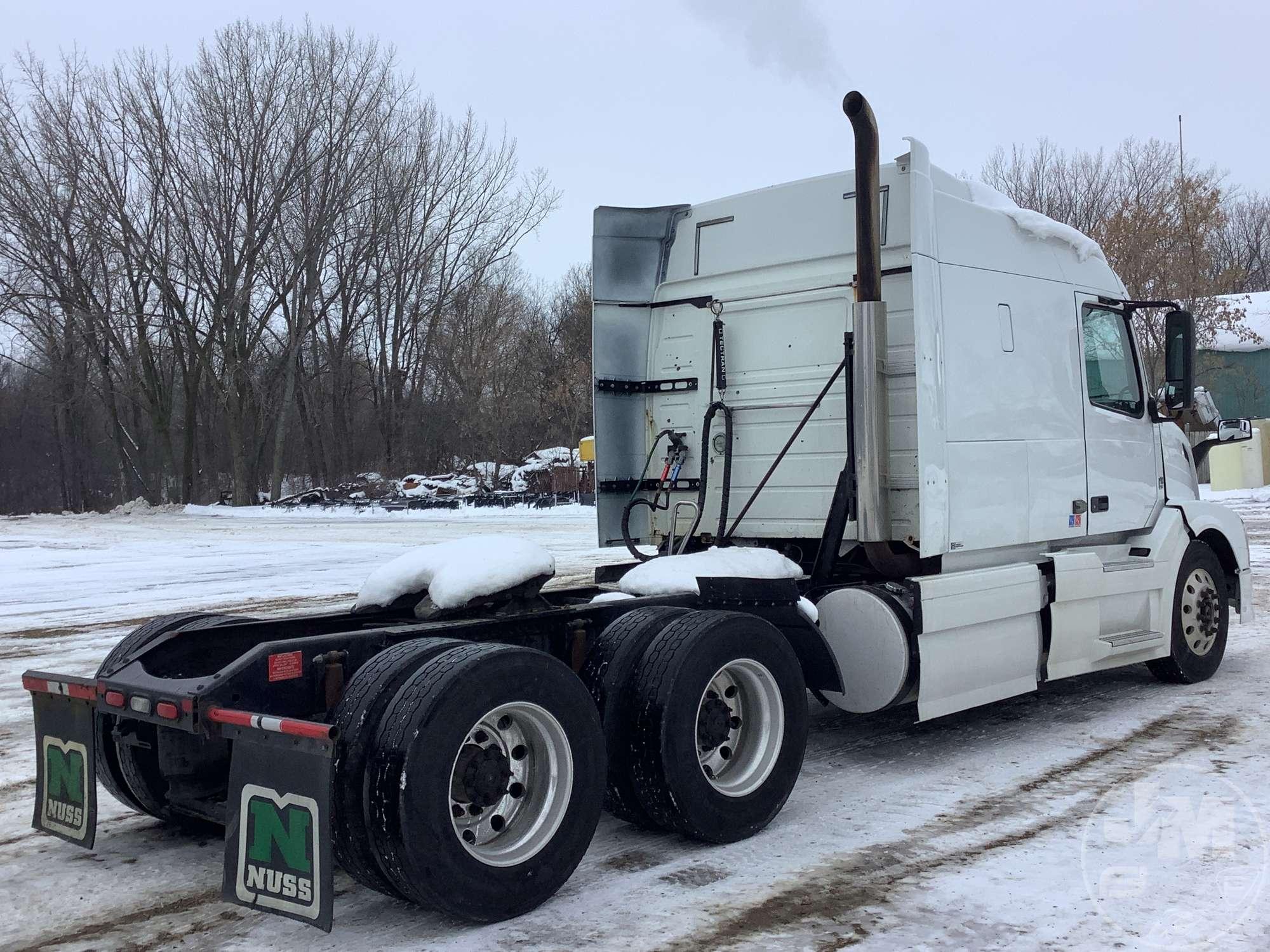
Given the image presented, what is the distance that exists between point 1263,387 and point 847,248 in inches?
1479

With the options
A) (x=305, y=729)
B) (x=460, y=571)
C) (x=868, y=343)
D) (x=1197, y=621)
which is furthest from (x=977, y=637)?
(x=305, y=729)

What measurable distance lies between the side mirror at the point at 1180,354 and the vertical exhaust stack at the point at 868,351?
2.42m

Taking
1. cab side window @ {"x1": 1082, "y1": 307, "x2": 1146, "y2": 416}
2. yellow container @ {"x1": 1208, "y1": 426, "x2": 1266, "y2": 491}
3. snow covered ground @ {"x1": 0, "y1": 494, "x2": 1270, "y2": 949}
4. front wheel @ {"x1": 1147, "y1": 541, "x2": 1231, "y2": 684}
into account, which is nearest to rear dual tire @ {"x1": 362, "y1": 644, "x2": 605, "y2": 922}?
snow covered ground @ {"x1": 0, "y1": 494, "x2": 1270, "y2": 949}

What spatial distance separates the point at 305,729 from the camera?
346 centimetres

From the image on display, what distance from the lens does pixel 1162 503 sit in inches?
299

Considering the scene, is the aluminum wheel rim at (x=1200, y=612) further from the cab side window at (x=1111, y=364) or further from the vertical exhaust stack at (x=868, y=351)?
the vertical exhaust stack at (x=868, y=351)

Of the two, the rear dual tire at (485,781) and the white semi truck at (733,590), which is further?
the white semi truck at (733,590)

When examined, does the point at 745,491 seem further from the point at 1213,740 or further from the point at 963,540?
the point at 1213,740

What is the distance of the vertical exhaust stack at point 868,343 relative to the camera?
578cm

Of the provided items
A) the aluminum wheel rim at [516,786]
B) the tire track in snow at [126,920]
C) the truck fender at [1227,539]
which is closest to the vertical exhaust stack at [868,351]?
the aluminum wheel rim at [516,786]

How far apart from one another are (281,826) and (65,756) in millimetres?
1388

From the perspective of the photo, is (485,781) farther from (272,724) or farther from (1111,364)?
(1111,364)

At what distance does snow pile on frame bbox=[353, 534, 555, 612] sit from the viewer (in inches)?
192

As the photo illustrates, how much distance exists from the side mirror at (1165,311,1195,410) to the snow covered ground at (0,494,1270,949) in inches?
77.0
